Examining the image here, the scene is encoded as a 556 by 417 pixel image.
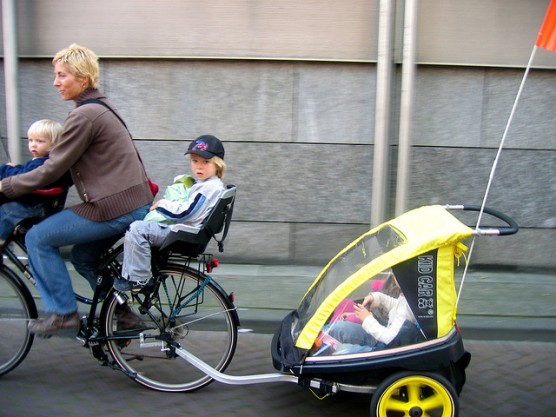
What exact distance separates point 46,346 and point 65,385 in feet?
2.46

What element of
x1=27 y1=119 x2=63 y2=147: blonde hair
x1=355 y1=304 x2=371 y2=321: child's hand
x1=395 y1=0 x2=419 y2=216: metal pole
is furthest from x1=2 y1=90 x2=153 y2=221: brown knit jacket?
x1=395 y1=0 x2=419 y2=216: metal pole

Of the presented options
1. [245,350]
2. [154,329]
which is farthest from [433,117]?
[154,329]

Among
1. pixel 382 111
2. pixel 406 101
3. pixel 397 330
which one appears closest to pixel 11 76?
pixel 382 111

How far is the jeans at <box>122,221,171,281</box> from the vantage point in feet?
11.5

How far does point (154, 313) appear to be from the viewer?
3.82 metres

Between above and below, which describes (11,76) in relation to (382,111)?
above

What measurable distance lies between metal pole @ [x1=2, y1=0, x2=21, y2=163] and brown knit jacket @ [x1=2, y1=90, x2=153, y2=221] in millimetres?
3310

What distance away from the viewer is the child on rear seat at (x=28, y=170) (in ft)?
11.9

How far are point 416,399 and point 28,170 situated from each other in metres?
2.58

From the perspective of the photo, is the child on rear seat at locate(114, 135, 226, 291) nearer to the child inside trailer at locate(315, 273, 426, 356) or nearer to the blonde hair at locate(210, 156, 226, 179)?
the blonde hair at locate(210, 156, 226, 179)

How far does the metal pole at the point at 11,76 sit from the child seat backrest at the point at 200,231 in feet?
12.0

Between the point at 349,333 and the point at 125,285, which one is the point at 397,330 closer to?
the point at 349,333

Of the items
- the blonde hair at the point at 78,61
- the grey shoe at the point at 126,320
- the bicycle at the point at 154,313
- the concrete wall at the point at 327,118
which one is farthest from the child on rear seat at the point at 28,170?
the concrete wall at the point at 327,118

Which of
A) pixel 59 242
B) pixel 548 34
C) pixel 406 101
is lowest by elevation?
pixel 59 242
